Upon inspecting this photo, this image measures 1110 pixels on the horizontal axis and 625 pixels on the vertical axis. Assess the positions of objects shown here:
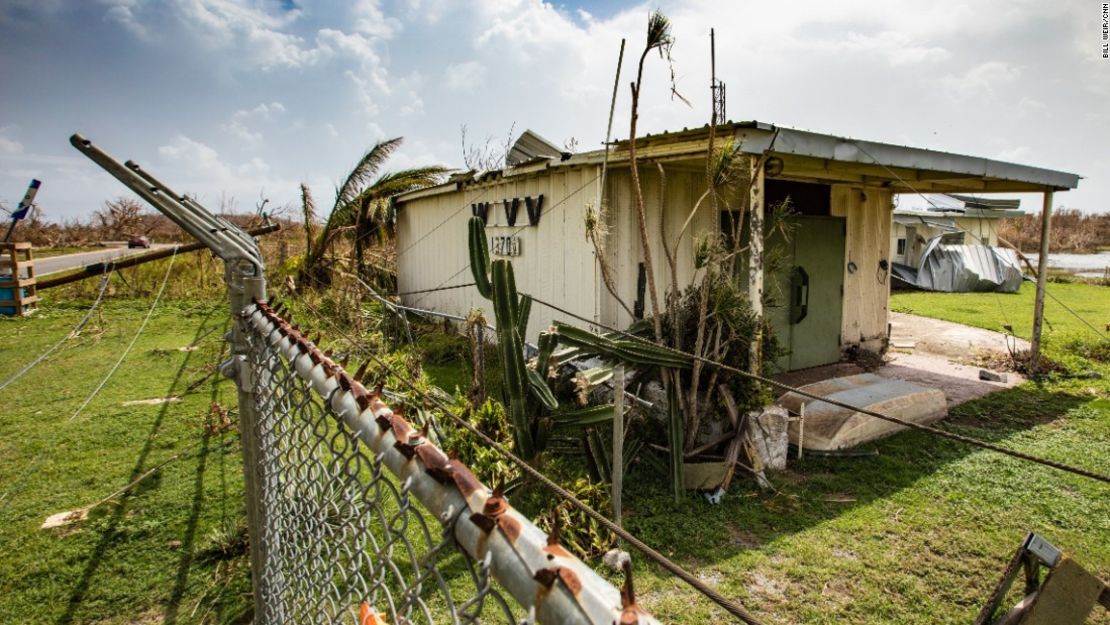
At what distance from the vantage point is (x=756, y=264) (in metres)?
5.48

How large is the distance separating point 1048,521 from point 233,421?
701 centimetres

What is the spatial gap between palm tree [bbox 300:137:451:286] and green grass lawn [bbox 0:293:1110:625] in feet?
21.0

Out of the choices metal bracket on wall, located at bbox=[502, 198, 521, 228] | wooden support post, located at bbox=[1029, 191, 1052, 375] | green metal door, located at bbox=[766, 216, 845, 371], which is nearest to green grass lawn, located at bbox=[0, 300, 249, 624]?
metal bracket on wall, located at bbox=[502, 198, 521, 228]

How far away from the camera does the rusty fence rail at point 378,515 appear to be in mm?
741

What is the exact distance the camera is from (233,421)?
5918 millimetres

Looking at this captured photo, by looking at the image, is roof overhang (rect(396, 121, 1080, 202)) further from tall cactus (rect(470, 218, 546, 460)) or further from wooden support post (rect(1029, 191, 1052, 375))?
tall cactus (rect(470, 218, 546, 460))

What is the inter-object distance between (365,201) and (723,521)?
11044mm

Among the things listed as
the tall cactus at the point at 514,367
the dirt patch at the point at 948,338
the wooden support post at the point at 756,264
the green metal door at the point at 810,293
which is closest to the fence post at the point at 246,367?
the tall cactus at the point at 514,367

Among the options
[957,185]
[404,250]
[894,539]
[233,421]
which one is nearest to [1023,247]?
[957,185]

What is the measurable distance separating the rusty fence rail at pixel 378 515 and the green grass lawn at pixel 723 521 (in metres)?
1.75

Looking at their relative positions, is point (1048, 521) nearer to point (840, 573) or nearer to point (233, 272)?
point (840, 573)

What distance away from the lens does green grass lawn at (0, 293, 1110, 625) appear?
3436mm

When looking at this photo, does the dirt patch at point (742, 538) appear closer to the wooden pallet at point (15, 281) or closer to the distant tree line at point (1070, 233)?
the wooden pallet at point (15, 281)

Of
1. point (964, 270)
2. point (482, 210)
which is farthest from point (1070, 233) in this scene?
point (482, 210)
